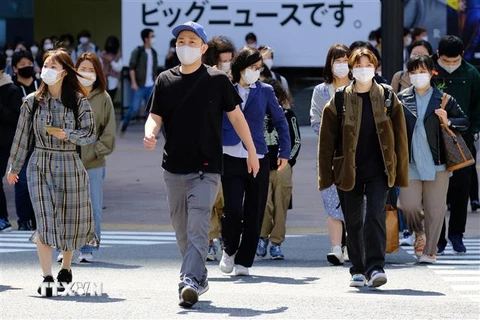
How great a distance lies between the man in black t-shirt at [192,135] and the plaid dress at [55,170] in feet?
2.59

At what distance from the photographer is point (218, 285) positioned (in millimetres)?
9844

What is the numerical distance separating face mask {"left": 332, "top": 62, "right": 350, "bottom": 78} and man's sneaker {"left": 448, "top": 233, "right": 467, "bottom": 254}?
1950 mm

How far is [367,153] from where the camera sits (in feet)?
31.4

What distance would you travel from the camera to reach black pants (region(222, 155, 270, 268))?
10258 mm

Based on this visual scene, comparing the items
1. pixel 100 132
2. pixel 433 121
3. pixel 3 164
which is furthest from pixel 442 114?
pixel 3 164

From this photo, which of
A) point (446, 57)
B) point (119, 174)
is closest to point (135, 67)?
point (119, 174)

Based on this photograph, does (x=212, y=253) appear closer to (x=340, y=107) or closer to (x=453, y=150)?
(x=453, y=150)

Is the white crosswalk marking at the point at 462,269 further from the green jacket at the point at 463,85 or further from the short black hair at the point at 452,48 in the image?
the short black hair at the point at 452,48

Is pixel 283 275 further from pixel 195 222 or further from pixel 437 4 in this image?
pixel 437 4

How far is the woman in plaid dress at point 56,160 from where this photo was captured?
926cm

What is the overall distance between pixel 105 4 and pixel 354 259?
66.5 feet

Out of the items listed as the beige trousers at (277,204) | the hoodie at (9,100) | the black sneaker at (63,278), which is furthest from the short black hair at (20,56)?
the black sneaker at (63,278)

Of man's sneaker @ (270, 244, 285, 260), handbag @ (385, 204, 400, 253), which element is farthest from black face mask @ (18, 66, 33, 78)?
handbag @ (385, 204, 400, 253)

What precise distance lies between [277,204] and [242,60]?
1.66 metres
